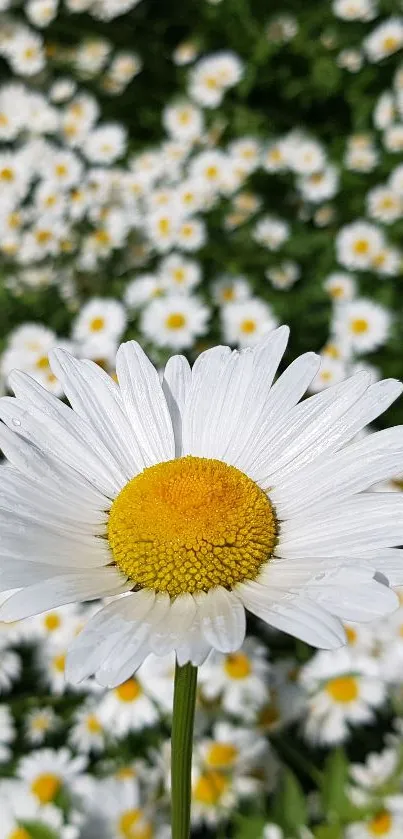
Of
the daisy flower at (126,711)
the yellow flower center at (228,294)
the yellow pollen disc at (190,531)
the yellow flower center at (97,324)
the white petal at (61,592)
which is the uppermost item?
the yellow flower center at (228,294)

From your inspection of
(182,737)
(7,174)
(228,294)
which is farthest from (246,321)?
(182,737)

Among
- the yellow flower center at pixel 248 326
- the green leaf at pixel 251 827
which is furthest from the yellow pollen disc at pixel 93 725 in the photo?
the yellow flower center at pixel 248 326

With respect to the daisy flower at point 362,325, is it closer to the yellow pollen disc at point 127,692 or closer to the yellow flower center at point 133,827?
the yellow pollen disc at point 127,692

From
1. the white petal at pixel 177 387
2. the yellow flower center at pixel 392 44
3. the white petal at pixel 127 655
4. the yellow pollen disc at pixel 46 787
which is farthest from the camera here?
the yellow flower center at pixel 392 44

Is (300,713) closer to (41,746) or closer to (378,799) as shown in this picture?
(378,799)

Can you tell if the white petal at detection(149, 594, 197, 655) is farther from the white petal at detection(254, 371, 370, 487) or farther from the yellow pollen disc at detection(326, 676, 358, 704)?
the yellow pollen disc at detection(326, 676, 358, 704)

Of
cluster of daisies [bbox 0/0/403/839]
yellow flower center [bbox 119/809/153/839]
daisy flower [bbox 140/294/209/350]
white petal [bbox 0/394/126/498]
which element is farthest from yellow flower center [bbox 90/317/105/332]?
white petal [bbox 0/394/126/498]
